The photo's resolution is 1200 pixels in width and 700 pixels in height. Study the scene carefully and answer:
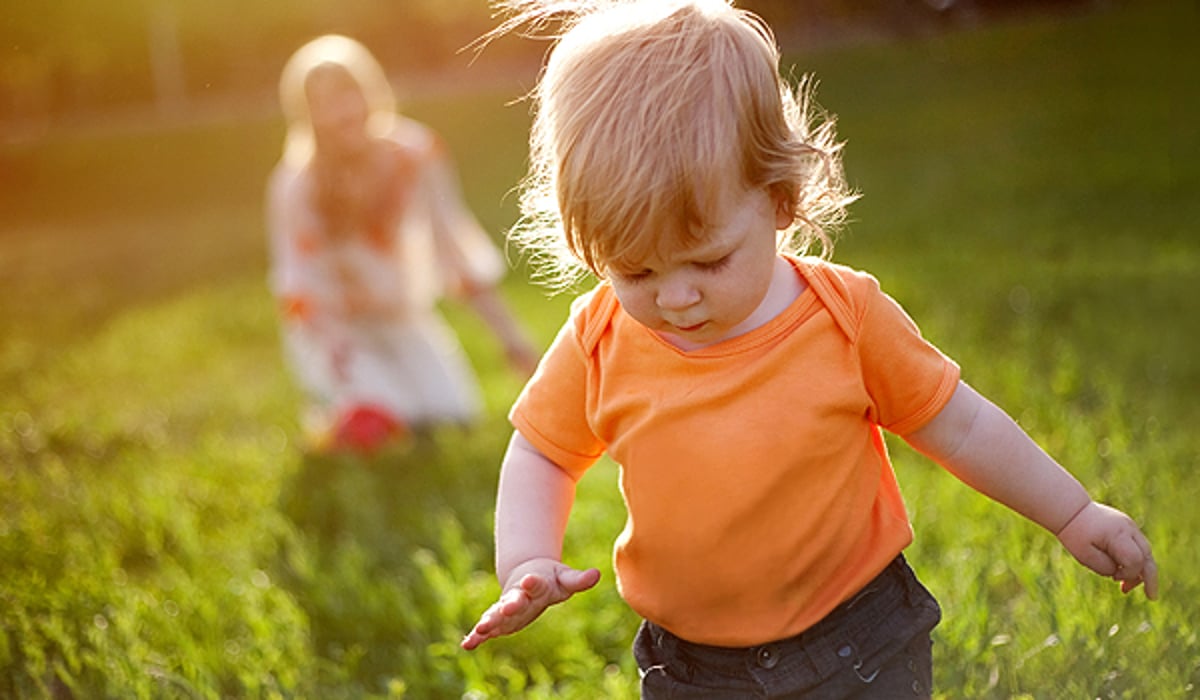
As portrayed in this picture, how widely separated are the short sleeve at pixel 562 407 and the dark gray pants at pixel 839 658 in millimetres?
382

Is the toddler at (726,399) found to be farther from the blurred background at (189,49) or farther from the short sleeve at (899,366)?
the blurred background at (189,49)

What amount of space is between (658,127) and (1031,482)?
884mm

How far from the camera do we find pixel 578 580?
6.13ft

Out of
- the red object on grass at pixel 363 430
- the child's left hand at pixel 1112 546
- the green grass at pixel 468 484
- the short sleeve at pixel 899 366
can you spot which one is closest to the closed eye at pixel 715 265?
the short sleeve at pixel 899 366

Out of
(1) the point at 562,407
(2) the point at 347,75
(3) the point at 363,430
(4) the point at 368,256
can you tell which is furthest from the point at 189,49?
(1) the point at 562,407

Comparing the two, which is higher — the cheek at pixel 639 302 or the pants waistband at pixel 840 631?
the cheek at pixel 639 302

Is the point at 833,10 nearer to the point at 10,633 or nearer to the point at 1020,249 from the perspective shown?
the point at 1020,249

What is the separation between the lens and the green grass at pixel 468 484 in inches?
112

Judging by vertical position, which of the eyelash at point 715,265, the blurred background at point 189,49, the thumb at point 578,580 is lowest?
the blurred background at point 189,49

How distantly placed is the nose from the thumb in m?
0.41

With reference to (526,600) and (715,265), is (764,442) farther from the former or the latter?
(526,600)

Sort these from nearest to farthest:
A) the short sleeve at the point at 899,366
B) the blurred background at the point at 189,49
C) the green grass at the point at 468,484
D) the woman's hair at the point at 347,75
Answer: the short sleeve at the point at 899,366, the green grass at the point at 468,484, the woman's hair at the point at 347,75, the blurred background at the point at 189,49

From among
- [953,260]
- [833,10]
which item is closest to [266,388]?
[953,260]

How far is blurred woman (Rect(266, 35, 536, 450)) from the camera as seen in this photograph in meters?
5.58
